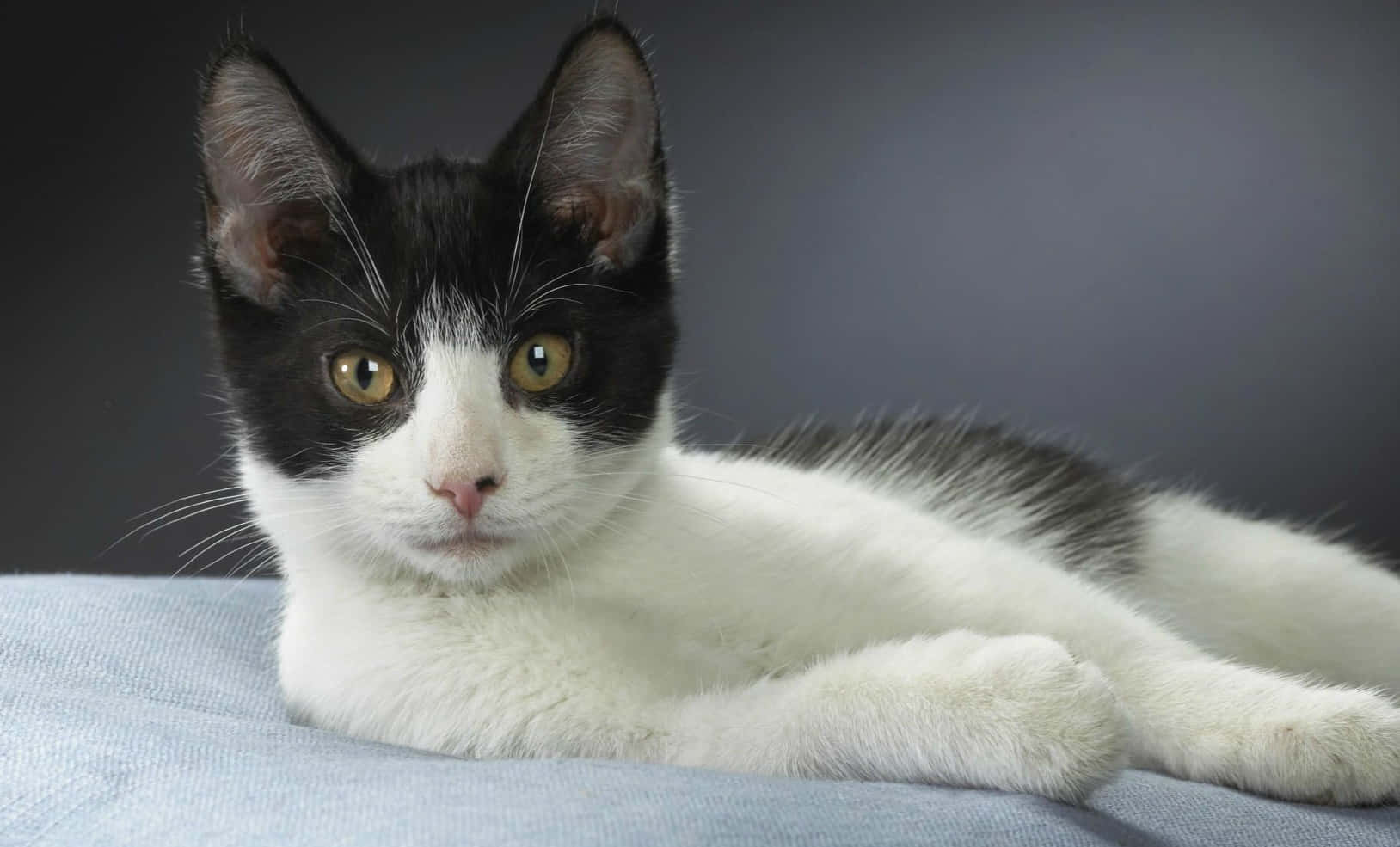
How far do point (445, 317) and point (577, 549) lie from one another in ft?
1.10

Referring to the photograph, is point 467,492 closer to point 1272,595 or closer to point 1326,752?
point 1326,752

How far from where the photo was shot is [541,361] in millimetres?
1671

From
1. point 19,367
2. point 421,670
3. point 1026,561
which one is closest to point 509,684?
point 421,670

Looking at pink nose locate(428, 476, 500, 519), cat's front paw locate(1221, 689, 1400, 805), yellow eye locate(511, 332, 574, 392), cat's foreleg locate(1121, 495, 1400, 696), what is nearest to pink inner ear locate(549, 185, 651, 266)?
yellow eye locate(511, 332, 574, 392)

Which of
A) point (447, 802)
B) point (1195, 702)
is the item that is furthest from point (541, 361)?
point (1195, 702)

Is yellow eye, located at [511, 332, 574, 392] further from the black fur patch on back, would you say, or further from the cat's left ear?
the black fur patch on back

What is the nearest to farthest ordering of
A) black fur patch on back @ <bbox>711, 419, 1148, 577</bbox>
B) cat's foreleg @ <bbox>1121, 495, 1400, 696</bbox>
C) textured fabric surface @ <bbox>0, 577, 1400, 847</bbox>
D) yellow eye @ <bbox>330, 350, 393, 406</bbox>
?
textured fabric surface @ <bbox>0, 577, 1400, 847</bbox>, yellow eye @ <bbox>330, 350, 393, 406</bbox>, cat's foreleg @ <bbox>1121, 495, 1400, 696</bbox>, black fur patch on back @ <bbox>711, 419, 1148, 577</bbox>

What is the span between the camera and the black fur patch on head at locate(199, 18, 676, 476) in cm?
165

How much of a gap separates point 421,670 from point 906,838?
63cm

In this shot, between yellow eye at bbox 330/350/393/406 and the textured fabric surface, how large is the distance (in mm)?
406

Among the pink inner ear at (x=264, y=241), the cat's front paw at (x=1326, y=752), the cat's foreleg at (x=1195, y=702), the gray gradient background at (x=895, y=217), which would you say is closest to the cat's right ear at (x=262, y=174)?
the pink inner ear at (x=264, y=241)

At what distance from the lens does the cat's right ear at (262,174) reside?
172 centimetres

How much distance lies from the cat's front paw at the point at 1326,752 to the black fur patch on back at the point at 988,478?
2.90 feet

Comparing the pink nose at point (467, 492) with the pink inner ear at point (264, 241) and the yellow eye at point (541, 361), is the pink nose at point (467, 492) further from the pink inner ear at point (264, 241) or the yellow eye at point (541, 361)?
the pink inner ear at point (264, 241)
